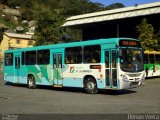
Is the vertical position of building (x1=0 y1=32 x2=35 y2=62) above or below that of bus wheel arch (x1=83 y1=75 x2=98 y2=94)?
above

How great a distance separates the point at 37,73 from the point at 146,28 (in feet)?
67.5

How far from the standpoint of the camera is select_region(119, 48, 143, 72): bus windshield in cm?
1720

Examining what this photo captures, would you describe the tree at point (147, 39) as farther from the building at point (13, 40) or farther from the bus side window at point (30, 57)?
the building at point (13, 40)

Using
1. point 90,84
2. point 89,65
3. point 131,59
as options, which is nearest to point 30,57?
point 89,65

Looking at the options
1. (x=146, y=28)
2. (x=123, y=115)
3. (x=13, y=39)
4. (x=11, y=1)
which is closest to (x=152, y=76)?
(x=146, y=28)

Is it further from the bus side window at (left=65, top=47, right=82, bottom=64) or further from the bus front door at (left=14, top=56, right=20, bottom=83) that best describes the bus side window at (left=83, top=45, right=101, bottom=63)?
the bus front door at (left=14, top=56, right=20, bottom=83)

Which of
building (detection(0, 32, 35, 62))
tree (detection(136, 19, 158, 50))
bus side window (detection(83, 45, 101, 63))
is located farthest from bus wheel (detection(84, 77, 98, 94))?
building (detection(0, 32, 35, 62))

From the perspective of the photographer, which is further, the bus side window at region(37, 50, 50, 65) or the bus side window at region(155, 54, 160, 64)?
the bus side window at region(155, 54, 160, 64)

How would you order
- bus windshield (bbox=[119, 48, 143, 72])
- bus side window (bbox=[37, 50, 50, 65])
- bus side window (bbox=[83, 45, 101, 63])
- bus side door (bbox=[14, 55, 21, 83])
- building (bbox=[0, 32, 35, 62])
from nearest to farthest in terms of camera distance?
1. bus windshield (bbox=[119, 48, 143, 72])
2. bus side window (bbox=[83, 45, 101, 63])
3. bus side window (bbox=[37, 50, 50, 65])
4. bus side door (bbox=[14, 55, 21, 83])
5. building (bbox=[0, 32, 35, 62])

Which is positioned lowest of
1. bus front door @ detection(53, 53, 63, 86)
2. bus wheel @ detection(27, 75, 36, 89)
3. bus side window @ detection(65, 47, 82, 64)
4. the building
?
bus wheel @ detection(27, 75, 36, 89)

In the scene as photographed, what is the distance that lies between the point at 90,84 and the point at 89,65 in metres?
1.00

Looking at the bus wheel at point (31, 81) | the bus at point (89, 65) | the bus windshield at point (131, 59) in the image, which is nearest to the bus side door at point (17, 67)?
the bus at point (89, 65)

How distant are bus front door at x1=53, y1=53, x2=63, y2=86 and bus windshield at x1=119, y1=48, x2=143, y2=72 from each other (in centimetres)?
486

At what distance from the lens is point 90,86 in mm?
18750
